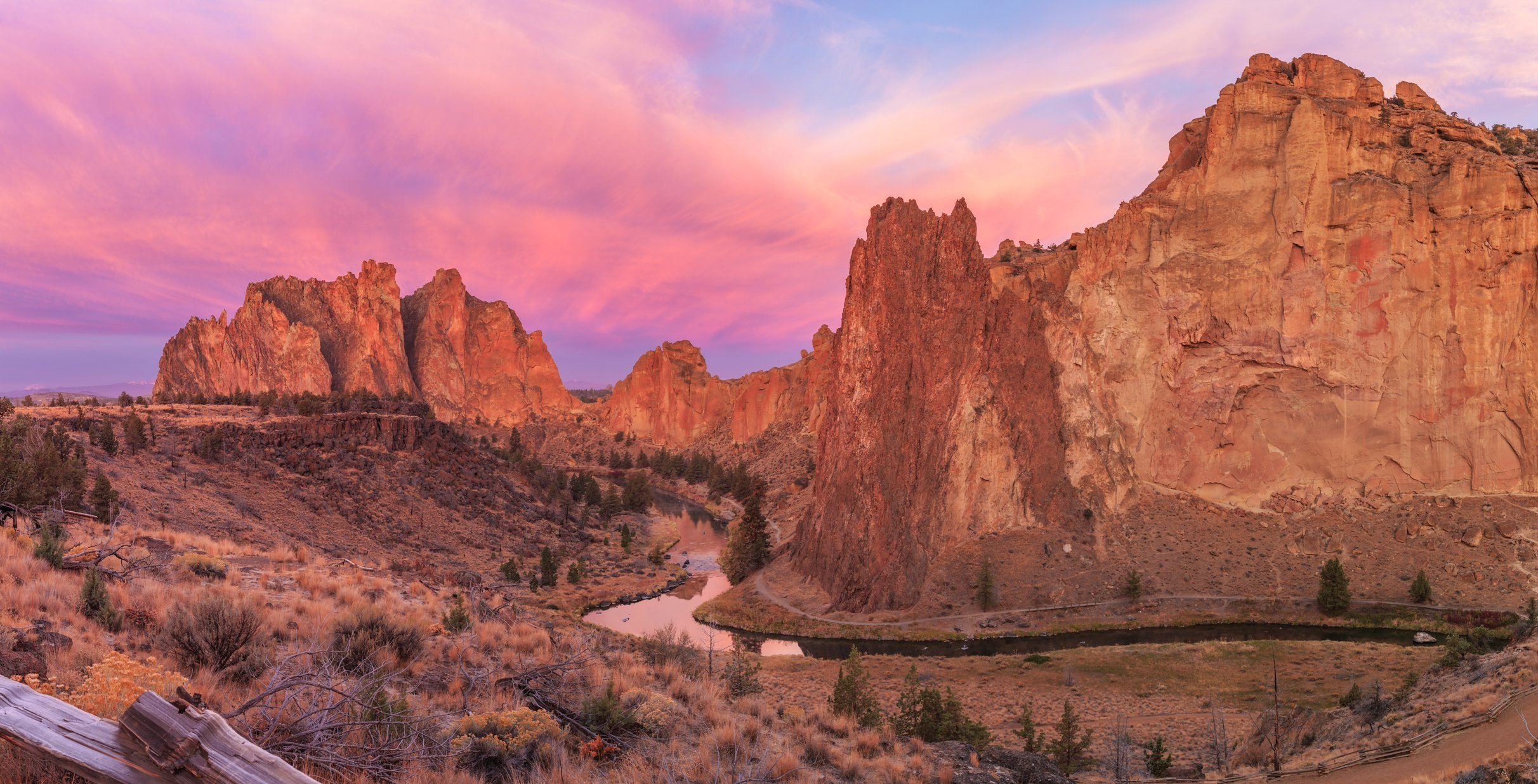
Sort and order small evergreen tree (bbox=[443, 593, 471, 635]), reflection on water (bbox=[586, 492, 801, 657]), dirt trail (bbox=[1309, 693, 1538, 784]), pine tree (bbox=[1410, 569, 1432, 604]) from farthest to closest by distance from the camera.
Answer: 1. reflection on water (bbox=[586, 492, 801, 657])
2. pine tree (bbox=[1410, 569, 1432, 604])
3. dirt trail (bbox=[1309, 693, 1538, 784])
4. small evergreen tree (bbox=[443, 593, 471, 635])

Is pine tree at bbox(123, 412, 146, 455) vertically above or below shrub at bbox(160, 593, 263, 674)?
above

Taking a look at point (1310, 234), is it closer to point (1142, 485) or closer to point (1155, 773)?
point (1142, 485)

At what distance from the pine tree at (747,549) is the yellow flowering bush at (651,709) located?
5048 cm

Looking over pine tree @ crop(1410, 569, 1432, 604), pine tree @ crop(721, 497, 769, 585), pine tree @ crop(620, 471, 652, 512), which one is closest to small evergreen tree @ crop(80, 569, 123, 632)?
pine tree @ crop(721, 497, 769, 585)

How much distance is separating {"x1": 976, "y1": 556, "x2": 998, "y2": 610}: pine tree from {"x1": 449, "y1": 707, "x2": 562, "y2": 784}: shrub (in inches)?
1691

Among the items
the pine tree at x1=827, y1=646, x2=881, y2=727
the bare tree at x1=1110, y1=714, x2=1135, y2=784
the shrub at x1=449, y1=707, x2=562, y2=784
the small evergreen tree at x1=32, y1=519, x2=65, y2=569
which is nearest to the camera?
the shrub at x1=449, y1=707, x2=562, y2=784

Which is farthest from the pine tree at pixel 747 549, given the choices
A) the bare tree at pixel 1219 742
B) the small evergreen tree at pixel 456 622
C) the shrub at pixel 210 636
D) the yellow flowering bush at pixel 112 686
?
the yellow flowering bush at pixel 112 686

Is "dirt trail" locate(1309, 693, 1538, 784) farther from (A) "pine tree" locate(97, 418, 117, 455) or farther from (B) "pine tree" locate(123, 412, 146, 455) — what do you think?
(B) "pine tree" locate(123, 412, 146, 455)

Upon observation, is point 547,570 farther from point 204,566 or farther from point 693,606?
point 204,566

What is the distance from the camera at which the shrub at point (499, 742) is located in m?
6.58

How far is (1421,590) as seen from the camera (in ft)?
142

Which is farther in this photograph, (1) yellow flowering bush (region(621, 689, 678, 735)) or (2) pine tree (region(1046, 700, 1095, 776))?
(2) pine tree (region(1046, 700, 1095, 776))

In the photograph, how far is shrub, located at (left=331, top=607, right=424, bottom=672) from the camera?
8.75 meters

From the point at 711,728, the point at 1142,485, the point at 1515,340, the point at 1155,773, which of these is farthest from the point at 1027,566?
the point at 711,728
